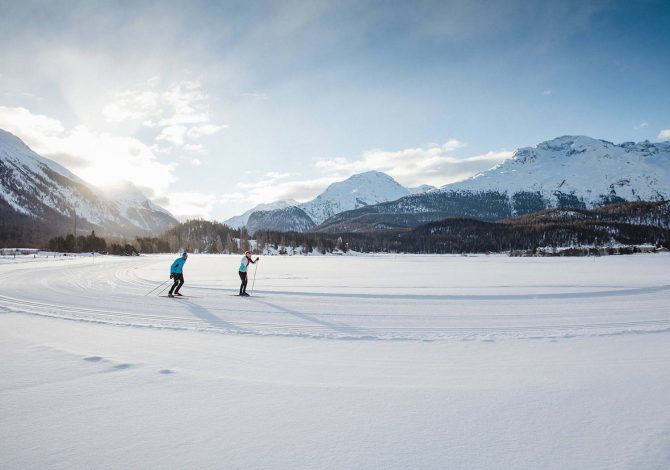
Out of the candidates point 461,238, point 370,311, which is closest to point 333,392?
point 370,311

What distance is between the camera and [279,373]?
19.1ft

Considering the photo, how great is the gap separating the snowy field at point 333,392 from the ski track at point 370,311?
14 cm

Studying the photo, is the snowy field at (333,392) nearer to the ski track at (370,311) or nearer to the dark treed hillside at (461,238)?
the ski track at (370,311)

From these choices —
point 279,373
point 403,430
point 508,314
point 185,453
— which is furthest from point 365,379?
point 508,314

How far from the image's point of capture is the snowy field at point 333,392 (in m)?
3.46

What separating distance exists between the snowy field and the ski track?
14cm

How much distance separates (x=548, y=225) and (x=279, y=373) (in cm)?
19929

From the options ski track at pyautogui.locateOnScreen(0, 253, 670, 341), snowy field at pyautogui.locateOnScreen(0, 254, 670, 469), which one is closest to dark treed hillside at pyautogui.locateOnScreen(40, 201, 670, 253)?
ski track at pyautogui.locateOnScreen(0, 253, 670, 341)

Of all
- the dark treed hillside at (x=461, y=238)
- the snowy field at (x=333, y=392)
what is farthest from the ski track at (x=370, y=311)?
the dark treed hillside at (x=461, y=238)

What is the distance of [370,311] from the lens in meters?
12.4

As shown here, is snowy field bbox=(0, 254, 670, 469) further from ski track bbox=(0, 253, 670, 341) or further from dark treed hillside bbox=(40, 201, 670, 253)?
dark treed hillside bbox=(40, 201, 670, 253)

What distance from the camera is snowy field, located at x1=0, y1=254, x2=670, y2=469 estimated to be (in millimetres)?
3461

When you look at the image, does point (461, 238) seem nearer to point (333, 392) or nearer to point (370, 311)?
point (370, 311)

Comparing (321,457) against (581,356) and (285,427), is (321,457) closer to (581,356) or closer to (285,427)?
(285,427)
